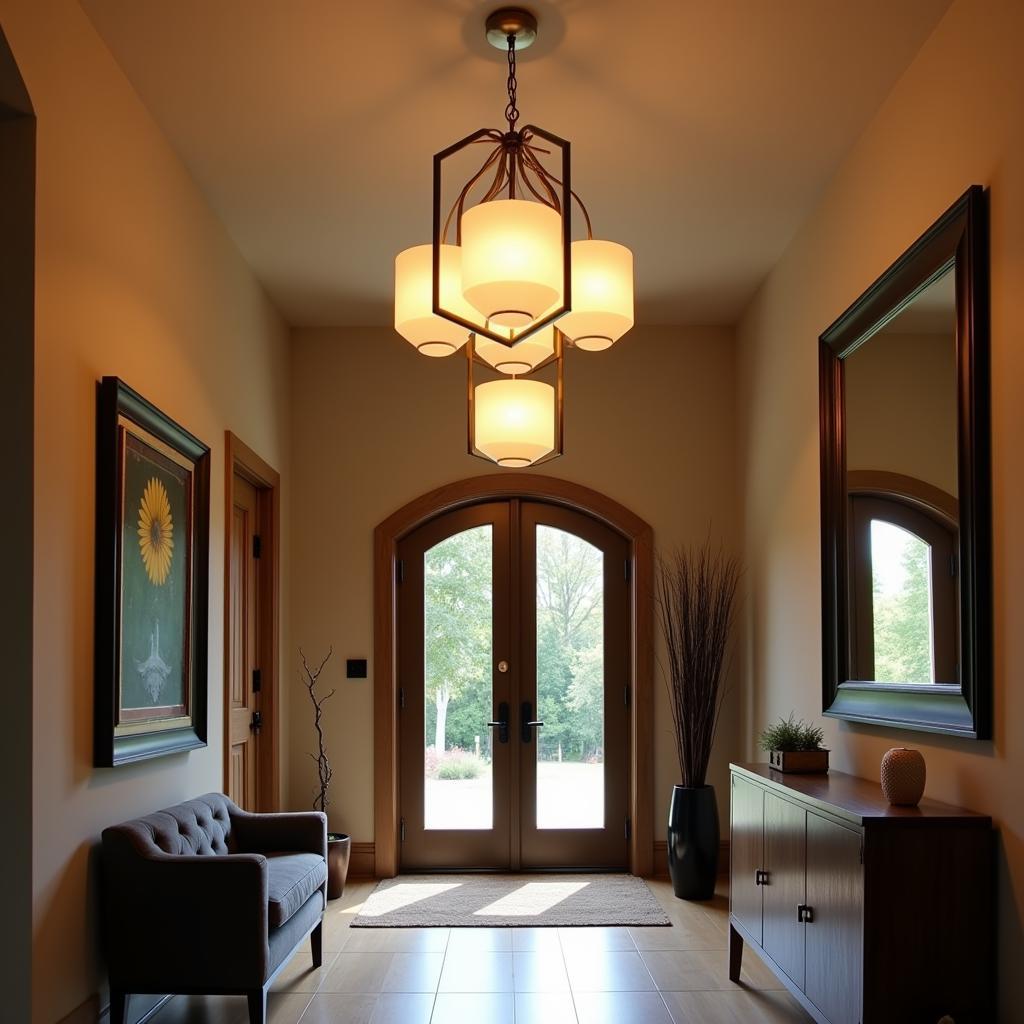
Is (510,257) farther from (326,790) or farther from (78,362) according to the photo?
(326,790)

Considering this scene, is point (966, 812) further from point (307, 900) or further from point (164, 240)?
point (164, 240)

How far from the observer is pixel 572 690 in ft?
23.1

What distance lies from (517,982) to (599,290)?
2.79 meters

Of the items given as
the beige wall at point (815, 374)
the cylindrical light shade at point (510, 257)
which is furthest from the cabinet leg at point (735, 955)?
the cylindrical light shade at point (510, 257)

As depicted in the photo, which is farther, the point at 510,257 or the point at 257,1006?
the point at 257,1006

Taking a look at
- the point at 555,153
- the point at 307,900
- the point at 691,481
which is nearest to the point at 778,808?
the point at 307,900

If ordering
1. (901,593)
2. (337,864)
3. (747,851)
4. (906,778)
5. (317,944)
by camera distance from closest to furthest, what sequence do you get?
(906,778) < (901,593) < (747,851) < (317,944) < (337,864)

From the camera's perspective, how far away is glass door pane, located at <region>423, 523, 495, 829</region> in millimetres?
6965

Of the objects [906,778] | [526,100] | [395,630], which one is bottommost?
[906,778]

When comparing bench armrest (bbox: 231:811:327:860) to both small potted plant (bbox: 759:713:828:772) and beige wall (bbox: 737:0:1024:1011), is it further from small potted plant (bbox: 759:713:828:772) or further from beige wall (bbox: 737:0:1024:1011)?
beige wall (bbox: 737:0:1024:1011)

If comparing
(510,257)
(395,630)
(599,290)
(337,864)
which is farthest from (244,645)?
(510,257)

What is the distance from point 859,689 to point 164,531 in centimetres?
267

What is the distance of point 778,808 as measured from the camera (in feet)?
13.7

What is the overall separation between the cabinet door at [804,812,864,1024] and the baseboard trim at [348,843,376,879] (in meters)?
3.53
